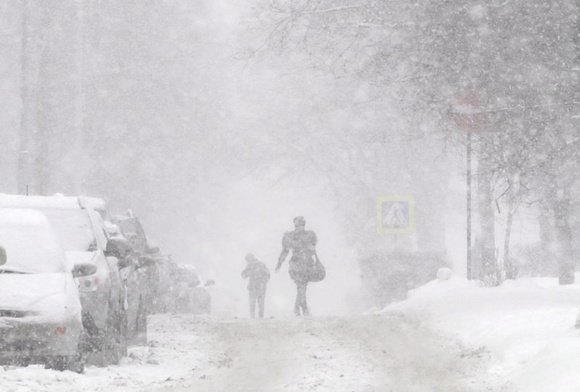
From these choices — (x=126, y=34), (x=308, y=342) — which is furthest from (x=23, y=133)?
(x=126, y=34)

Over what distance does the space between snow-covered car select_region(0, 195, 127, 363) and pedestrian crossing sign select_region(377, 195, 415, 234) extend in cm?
1444

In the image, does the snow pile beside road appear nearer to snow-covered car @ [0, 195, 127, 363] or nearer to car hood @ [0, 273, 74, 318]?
snow-covered car @ [0, 195, 127, 363]

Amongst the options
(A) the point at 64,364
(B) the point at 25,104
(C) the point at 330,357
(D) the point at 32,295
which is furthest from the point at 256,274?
(D) the point at 32,295

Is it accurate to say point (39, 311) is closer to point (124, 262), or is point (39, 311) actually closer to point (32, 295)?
point (32, 295)

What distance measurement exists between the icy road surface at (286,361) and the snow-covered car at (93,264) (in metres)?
0.31

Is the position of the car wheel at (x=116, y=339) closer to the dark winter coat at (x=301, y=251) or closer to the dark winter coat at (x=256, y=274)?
the dark winter coat at (x=301, y=251)

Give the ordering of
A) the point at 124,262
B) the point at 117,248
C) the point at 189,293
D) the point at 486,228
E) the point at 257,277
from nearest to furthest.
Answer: the point at 117,248 → the point at 124,262 → the point at 486,228 → the point at 257,277 → the point at 189,293

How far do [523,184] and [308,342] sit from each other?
11.2 feet

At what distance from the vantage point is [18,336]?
1056cm

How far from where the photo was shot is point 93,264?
12141mm

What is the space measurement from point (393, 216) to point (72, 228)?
15159 mm

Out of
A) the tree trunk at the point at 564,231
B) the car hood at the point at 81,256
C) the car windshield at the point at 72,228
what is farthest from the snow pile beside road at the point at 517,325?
the car windshield at the point at 72,228

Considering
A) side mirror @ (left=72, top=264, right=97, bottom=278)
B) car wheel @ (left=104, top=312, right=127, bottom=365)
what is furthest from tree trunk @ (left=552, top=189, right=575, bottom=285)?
side mirror @ (left=72, top=264, right=97, bottom=278)

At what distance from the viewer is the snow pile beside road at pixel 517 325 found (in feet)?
32.8
